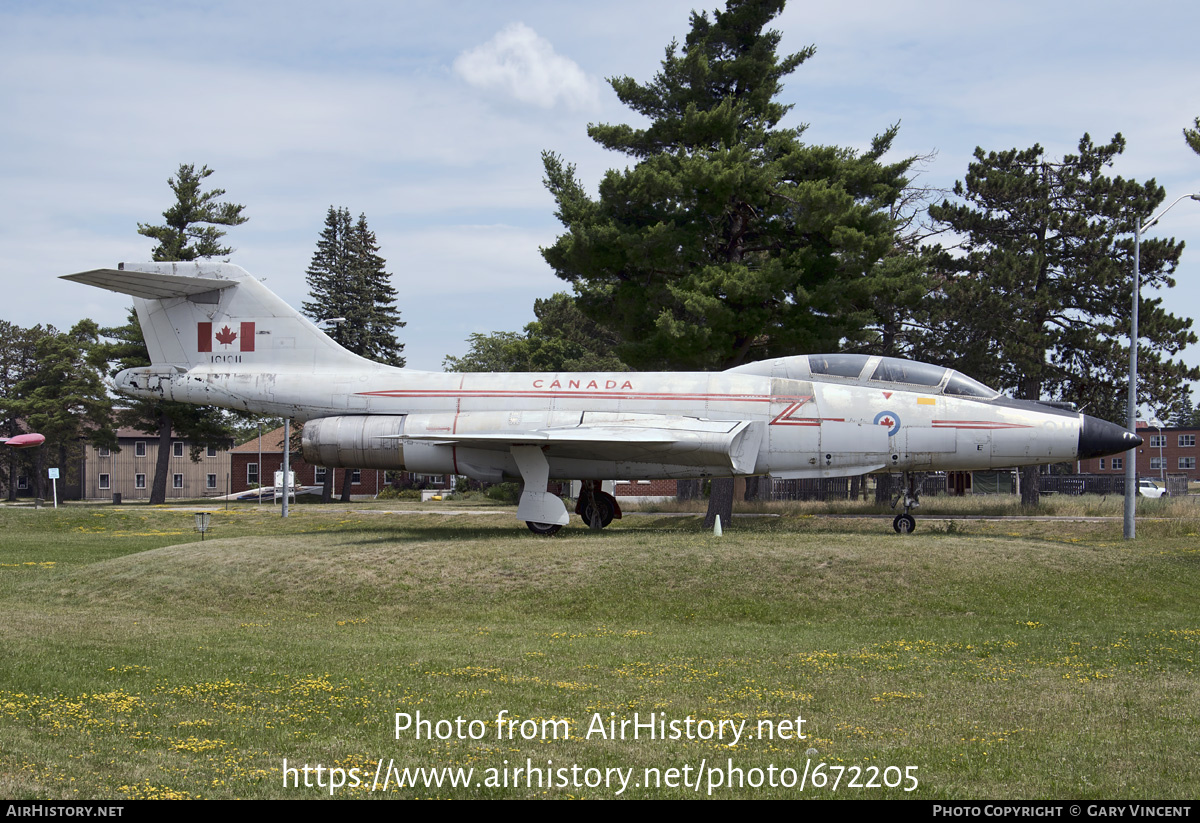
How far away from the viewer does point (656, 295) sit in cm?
2658

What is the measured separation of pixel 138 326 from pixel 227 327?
35276 millimetres

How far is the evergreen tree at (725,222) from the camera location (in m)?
24.9

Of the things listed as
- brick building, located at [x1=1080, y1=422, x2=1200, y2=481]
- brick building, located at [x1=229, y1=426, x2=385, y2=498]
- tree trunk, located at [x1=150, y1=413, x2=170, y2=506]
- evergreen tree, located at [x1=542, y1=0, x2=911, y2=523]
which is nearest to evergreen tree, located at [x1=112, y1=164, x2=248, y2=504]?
tree trunk, located at [x1=150, y1=413, x2=170, y2=506]

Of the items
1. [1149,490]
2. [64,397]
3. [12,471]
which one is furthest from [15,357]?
[1149,490]

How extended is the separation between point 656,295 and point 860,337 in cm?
607

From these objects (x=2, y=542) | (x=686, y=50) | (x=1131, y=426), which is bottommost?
(x=2, y=542)

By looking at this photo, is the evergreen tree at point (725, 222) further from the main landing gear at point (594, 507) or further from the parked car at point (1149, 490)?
the parked car at point (1149, 490)

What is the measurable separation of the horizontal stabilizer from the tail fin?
0.02 metres

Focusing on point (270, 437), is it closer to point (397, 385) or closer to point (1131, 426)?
point (397, 385)

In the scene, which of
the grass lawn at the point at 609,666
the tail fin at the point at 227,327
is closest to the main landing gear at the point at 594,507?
the grass lawn at the point at 609,666

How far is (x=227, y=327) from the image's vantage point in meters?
21.2

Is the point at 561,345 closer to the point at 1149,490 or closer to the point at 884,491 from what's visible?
the point at 884,491
